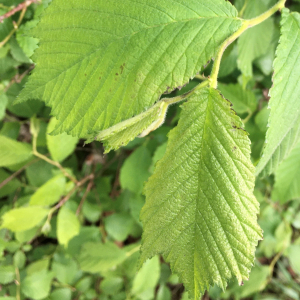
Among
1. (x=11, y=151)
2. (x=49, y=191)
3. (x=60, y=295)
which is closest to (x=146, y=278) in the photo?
(x=60, y=295)

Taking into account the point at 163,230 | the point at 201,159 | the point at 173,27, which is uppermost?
the point at 173,27

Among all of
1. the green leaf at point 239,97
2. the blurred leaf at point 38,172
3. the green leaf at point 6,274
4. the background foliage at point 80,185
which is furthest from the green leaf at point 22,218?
the green leaf at point 239,97

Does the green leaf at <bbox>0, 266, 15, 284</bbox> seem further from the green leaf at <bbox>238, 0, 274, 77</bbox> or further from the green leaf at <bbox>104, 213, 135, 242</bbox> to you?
the green leaf at <bbox>238, 0, 274, 77</bbox>

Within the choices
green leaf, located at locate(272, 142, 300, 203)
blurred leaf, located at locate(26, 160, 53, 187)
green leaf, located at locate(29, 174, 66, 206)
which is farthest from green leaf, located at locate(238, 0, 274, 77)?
blurred leaf, located at locate(26, 160, 53, 187)

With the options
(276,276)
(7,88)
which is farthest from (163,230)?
(276,276)

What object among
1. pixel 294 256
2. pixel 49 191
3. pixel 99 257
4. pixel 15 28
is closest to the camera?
pixel 15 28

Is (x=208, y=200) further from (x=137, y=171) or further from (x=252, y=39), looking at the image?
(x=252, y=39)

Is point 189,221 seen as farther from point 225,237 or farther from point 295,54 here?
point 295,54
